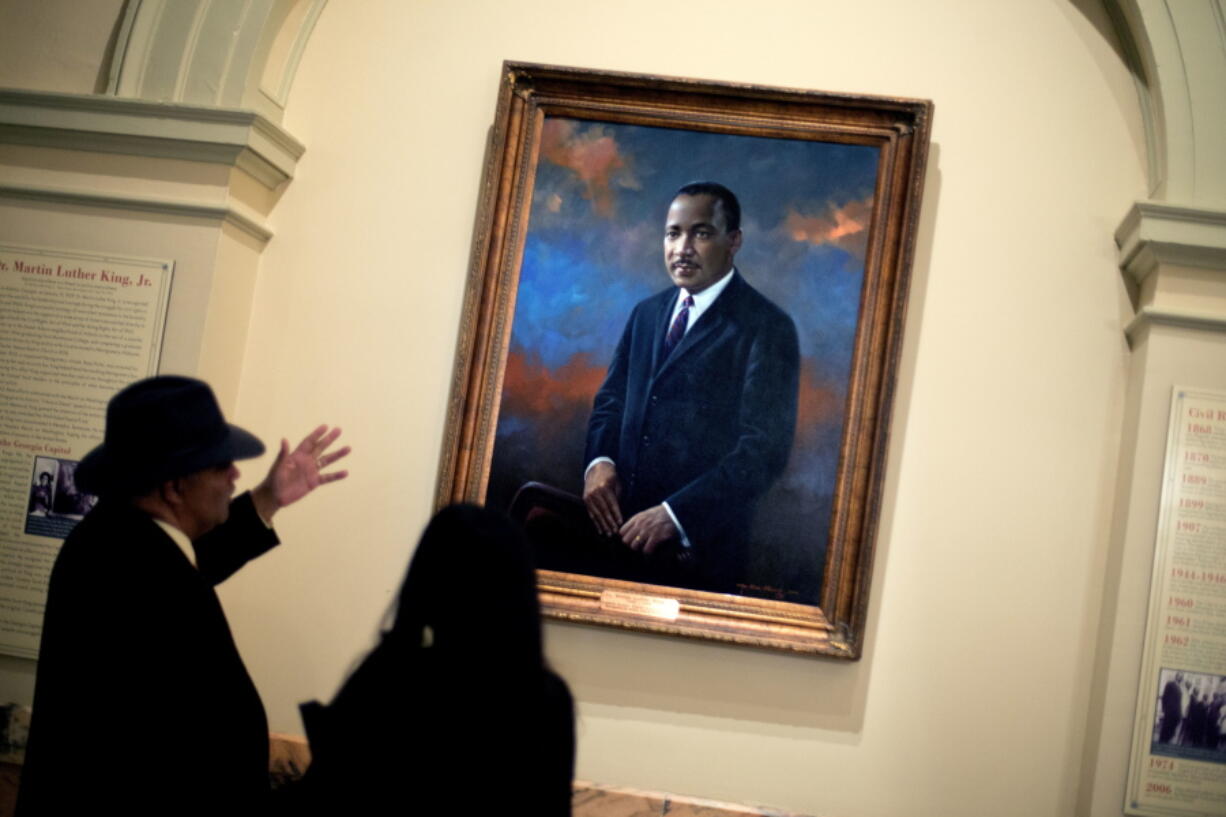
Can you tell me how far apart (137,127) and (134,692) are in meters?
2.87

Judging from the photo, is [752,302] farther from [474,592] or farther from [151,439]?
[474,592]

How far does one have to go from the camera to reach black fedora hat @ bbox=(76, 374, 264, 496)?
2877 mm

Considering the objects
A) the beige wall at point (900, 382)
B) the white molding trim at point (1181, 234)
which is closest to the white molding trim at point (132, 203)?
the beige wall at point (900, 382)

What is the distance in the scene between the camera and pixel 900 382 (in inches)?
184

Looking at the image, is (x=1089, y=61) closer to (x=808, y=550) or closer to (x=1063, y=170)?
(x=1063, y=170)

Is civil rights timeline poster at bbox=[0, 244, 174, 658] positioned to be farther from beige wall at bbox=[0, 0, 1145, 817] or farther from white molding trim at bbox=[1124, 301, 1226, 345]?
white molding trim at bbox=[1124, 301, 1226, 345]

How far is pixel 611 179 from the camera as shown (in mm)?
4848

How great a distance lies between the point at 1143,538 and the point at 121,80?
457 centimetres

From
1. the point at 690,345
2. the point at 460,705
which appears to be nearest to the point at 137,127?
the point at 690,345

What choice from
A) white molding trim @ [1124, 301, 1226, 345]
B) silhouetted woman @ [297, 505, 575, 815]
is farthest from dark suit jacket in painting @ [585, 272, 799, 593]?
silhouetted woman @ [297, 505, 575, 815]

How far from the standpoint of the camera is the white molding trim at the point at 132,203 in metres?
4.68

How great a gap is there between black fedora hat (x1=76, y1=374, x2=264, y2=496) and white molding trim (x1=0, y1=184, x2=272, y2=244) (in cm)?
191

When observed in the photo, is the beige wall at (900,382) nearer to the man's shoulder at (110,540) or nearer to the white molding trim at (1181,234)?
the white molding trim at (1181,234)

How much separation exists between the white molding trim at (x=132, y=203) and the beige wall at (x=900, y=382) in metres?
0.34
